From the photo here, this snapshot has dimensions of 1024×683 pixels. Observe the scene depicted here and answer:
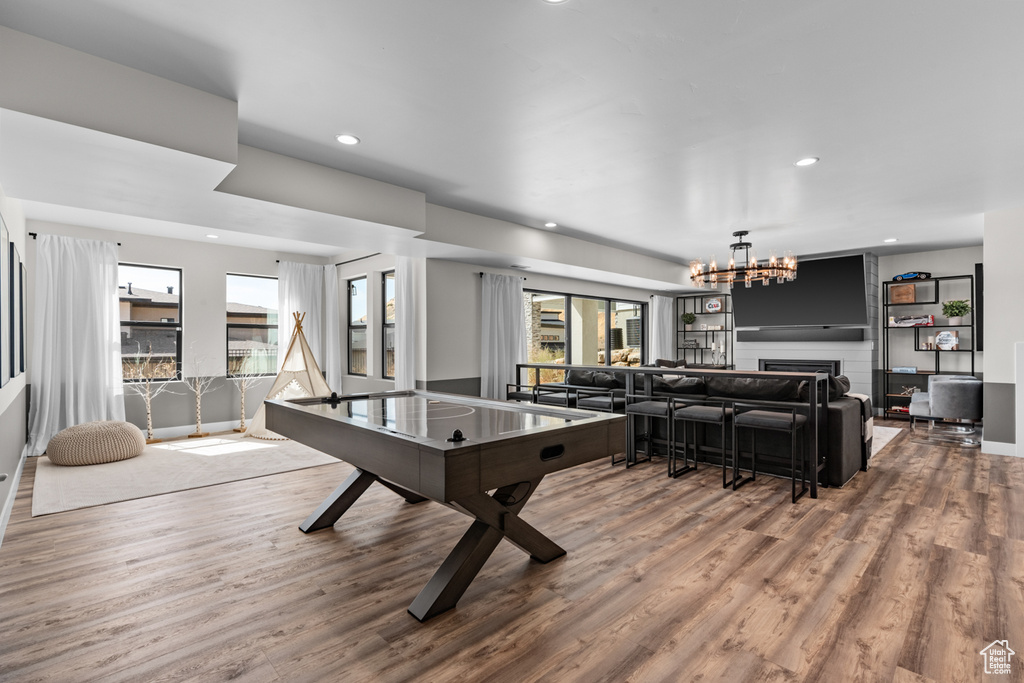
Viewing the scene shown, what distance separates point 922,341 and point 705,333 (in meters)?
3.42

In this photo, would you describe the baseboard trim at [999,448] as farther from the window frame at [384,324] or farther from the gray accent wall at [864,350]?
the window frame at [384,324]

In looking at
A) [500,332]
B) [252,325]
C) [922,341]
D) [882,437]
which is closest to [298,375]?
[252,325]

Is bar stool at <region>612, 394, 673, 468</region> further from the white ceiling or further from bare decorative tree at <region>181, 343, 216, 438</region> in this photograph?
bare decorative tree at <region>181, 343, 216, 438</region>

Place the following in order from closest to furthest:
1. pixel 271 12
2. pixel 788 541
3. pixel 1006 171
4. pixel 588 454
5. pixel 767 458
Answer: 1. pixel 271 12
2. pixel 588 454
3. pixel 788 541
4. pixel 1006 171
5. pixel 767 458

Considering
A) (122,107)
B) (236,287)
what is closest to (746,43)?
(122,107)

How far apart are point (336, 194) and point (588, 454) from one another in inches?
115

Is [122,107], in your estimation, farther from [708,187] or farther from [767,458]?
[767,458]

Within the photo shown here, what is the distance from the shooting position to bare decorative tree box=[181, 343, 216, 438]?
6.56 m

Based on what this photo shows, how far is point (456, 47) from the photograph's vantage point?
2.34m

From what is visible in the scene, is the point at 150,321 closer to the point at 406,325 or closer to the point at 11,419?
the point at 11,419

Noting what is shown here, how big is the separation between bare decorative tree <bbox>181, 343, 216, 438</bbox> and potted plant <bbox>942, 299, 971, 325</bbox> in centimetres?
1006

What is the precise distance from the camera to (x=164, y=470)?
4758mm

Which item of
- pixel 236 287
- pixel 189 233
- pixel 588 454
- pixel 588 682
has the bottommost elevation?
pixel 588 682

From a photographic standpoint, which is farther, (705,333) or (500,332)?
(705,333)
